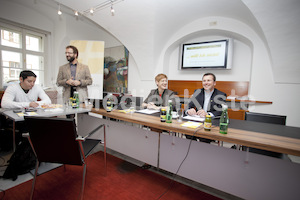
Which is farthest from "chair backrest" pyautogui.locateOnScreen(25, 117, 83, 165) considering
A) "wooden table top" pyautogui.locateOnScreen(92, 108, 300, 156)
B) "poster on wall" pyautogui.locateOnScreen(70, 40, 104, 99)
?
"poster on wall" pyautogui.locateOnScreen(70, 40, 104, 99)

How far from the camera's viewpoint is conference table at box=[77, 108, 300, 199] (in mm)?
1192

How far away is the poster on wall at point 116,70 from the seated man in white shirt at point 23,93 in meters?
3.61

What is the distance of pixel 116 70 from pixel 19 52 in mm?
3124

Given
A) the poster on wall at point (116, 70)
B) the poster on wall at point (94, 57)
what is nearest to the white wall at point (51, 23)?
the poster on wall at point (116, 70)

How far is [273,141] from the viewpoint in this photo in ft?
3.63

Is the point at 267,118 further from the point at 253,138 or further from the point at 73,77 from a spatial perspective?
the point at 73,77

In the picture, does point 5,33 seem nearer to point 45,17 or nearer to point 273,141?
point 45,17

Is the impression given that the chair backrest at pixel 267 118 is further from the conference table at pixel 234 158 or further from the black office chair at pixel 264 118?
the conference table at pixel 234 158

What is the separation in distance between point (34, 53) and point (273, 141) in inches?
261

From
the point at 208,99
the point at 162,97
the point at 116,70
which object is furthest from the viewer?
the point at 116,70

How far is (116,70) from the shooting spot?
19.9ft

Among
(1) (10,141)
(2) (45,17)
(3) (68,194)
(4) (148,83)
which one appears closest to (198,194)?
(3) (68,194)

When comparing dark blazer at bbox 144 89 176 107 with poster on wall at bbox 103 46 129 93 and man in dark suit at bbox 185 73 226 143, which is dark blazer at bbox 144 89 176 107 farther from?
poster on wall at bbox 103 46 129 93

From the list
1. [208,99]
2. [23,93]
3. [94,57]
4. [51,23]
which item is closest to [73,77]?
[23,93]
